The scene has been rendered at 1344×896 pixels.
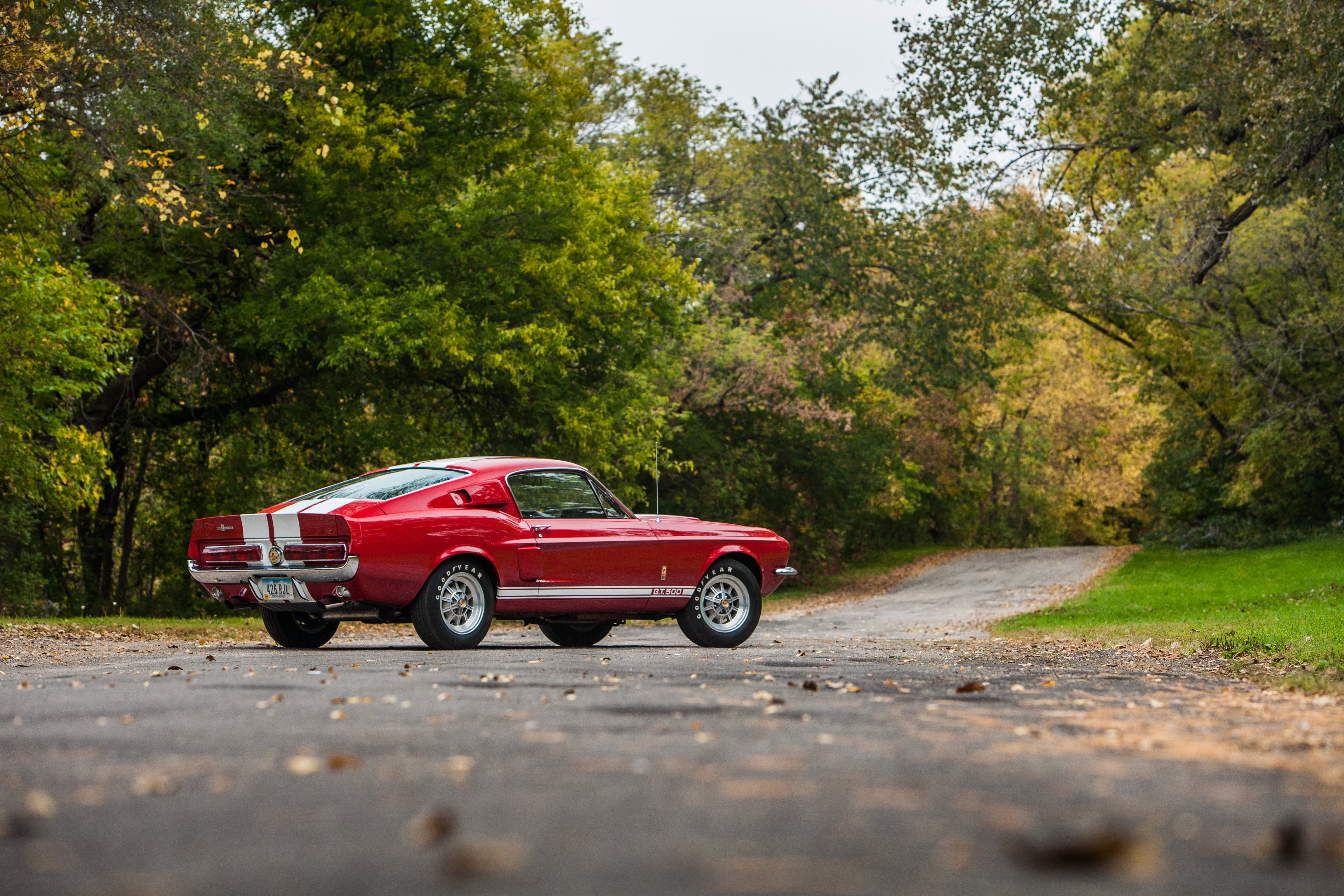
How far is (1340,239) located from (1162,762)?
26.1 metres

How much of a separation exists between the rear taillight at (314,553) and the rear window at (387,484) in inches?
26.8

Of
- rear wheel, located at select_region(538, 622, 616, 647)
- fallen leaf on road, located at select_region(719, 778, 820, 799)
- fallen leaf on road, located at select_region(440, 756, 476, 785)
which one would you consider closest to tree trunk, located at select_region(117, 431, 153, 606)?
rear wheel, located at select_region(538, 622, 616, 647)

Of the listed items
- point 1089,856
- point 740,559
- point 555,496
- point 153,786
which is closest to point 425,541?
point 555,496

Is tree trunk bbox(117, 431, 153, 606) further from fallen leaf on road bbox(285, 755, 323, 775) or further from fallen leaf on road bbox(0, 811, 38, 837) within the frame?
fallen leaf on road bbox(0, 811, 38, 837)

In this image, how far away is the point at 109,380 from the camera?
840 inches

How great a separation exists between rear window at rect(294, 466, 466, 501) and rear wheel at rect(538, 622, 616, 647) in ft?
→ 8.86

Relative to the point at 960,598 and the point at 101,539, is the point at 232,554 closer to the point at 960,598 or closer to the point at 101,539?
the point at 101,539

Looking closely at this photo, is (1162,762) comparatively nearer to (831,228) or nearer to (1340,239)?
(1340,239)

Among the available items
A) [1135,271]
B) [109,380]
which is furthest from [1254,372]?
[109,380]

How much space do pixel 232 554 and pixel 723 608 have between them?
472 cm

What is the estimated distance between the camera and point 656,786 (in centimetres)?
Result: 409

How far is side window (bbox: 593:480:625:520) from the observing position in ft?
41.7

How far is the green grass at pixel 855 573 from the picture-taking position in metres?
35.9

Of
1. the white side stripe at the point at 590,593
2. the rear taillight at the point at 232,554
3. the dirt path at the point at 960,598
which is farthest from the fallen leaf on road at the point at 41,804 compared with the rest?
the dirt path at the point at 960,598
